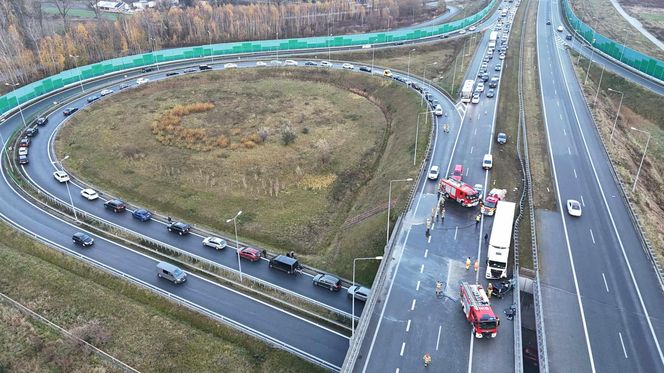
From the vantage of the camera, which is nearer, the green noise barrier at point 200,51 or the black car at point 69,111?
the black car at point 69,111

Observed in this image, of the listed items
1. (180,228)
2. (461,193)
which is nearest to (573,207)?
(461,193)

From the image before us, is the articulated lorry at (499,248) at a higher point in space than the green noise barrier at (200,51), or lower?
lower

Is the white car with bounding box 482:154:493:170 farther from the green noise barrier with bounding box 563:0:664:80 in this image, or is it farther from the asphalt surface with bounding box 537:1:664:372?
the green noise barrier with bounding box 563:0:664:80

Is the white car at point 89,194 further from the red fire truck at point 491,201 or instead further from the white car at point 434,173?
the red fire truck at point 491,201

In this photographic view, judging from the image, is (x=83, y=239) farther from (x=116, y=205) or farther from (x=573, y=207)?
(x=573, y=207)

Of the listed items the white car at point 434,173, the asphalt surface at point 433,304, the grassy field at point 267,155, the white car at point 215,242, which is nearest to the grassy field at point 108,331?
the asphalt surface at point 433,304

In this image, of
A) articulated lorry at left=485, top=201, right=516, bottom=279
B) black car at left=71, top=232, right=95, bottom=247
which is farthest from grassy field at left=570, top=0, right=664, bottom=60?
black car at left=71, top=232, right=95, bottom=247
